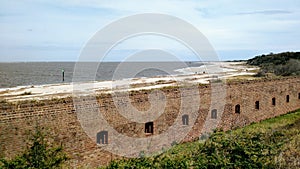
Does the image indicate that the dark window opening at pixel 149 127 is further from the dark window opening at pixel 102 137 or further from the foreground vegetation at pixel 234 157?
the foreground vegetation at pixel 234 157

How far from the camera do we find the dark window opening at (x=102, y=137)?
38.3 feet

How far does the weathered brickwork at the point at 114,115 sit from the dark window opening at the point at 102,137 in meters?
0.27

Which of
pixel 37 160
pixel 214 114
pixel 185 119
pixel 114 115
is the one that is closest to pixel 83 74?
pixel 214 114

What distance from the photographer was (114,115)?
12250 mm

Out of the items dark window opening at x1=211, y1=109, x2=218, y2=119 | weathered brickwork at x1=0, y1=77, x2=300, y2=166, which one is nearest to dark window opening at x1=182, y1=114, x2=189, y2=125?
weathered brickwork at x1=0, y1=77, x2=300, y2=166

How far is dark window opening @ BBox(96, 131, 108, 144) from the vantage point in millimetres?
11677

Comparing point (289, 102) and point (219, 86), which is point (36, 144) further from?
point (289, 102)

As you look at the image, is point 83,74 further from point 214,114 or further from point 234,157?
point 234,157

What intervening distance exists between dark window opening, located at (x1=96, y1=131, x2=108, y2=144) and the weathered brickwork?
0.90 feet

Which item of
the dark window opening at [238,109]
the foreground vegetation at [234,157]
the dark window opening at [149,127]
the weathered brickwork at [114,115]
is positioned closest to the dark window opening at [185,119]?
the weathered brickwork at [114,115]

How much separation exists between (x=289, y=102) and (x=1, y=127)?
1923 cm

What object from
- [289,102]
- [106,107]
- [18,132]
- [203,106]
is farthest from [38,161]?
[289,102]

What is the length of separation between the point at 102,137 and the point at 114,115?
0.92 meters

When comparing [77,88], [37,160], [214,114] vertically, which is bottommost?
[214,114]
